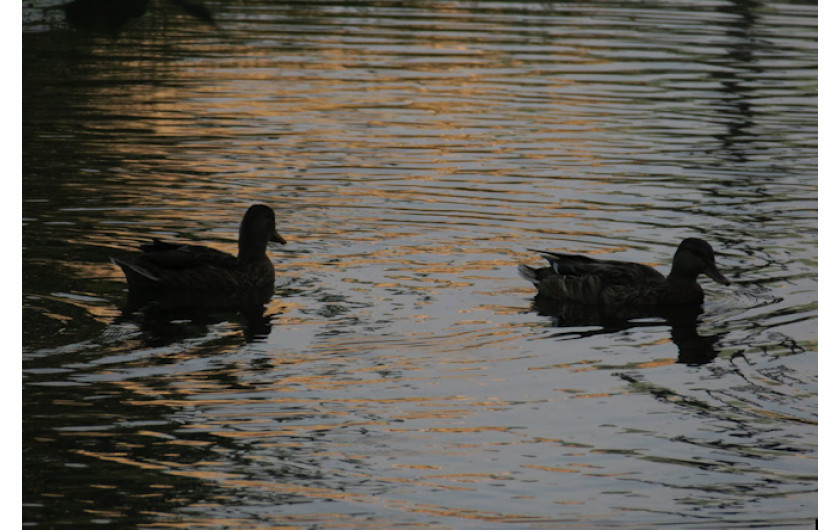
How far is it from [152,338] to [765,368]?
16.5ft

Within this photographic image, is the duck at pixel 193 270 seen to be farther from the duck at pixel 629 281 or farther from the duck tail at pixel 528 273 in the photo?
the duck at pixel 629 281

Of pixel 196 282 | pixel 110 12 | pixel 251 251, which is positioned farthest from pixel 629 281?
pixel 110 12

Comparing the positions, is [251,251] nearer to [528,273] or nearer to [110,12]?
[528,273]

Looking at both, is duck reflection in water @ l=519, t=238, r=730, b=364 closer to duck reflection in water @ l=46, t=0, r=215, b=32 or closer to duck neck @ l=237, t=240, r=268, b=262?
duck neck @ l=237, t=240, r=268, b=262

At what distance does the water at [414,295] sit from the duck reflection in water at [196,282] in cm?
23

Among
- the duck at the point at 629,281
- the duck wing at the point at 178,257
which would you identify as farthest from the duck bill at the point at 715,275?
the duck wing at the point at 178,257

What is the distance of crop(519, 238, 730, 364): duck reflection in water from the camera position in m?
14.2

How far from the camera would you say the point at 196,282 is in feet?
46.3

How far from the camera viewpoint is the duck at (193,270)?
13.9m

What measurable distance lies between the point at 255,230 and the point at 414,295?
1.79 metres

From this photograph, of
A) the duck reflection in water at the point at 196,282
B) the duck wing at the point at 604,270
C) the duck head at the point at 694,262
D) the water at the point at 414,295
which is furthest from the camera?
the duck head at the point at 694,262

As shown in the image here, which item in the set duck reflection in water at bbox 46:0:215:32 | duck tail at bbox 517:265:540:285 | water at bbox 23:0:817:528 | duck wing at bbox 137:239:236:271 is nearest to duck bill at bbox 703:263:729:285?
water at bbox 23:0:817:528

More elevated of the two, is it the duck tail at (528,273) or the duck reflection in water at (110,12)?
the duck reflection in water at (110,12)

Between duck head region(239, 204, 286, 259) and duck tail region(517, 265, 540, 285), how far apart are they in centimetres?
244
